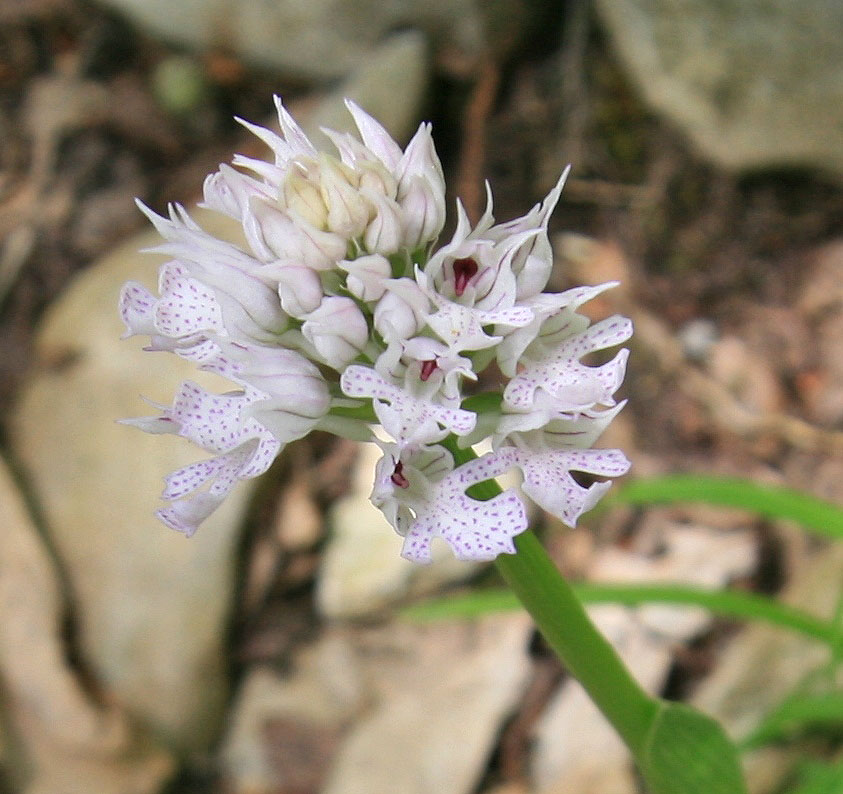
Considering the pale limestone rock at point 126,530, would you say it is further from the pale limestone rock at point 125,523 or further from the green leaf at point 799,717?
the green leaf at point 799,717

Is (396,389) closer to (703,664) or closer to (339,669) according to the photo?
(703,664)

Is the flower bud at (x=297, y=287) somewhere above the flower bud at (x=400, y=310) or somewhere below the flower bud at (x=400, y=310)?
above

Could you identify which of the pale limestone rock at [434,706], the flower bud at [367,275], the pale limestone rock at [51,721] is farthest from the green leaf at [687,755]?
the pale limestone rock at [51,721]

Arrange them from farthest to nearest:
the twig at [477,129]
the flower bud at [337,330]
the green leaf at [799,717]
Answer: the twig at [477,129] < the green leaf at [799,717] < the flower bud at [337,330]

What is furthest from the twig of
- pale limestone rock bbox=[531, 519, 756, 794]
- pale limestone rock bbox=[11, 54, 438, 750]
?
pale limestone rock bbox=[531, 519, 756, 794]

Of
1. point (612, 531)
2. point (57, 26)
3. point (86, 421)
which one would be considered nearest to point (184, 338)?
point (612, 531)

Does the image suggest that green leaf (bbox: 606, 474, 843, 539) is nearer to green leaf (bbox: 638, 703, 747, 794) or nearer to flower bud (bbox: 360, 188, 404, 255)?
green leaf (bbox: 638, 703, 747, 794)
